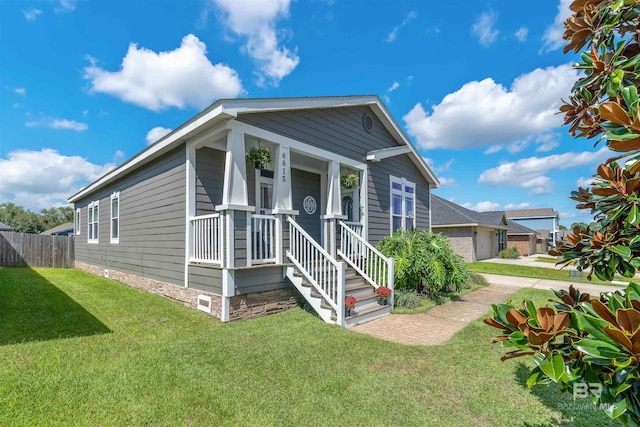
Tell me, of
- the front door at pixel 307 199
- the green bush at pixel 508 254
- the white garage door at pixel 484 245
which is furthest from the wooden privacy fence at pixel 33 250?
the green bush at pixel 508 254

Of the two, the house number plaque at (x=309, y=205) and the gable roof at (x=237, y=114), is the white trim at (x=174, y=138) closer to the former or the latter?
the gable roof at (x=237, y=114)

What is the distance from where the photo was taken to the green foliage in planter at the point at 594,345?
3.10 ft

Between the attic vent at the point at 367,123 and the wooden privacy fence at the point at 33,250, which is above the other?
the attic vent at the point at 367,123

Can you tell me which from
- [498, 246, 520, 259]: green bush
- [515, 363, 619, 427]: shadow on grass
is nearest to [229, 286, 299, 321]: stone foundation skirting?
[515, 363, 619, 427]: shadow on grass

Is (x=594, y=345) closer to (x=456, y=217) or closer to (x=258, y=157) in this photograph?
(x=258, y=157)

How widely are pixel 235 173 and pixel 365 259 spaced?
3.73 meters

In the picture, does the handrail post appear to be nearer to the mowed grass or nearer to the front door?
the mowed grass

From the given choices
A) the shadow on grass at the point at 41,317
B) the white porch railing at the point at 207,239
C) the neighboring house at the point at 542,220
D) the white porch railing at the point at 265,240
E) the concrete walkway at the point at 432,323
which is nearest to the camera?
the shadow on grass at the point at 41,317

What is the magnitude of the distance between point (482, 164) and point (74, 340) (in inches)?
827

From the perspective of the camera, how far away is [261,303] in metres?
5.67

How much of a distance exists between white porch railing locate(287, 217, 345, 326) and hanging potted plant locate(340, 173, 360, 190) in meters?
2.36

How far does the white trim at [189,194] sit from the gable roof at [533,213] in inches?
1627

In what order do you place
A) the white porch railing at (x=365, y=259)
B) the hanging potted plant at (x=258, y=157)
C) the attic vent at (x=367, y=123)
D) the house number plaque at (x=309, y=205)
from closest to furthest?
the hanging potted plant at (x=258, y=157)
the white porch railing at (x=365, y=259)
the house number plaque at (x=309, y=205)
the attic vent at (x=367, y=123)

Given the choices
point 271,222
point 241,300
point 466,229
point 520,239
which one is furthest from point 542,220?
point 241,300
